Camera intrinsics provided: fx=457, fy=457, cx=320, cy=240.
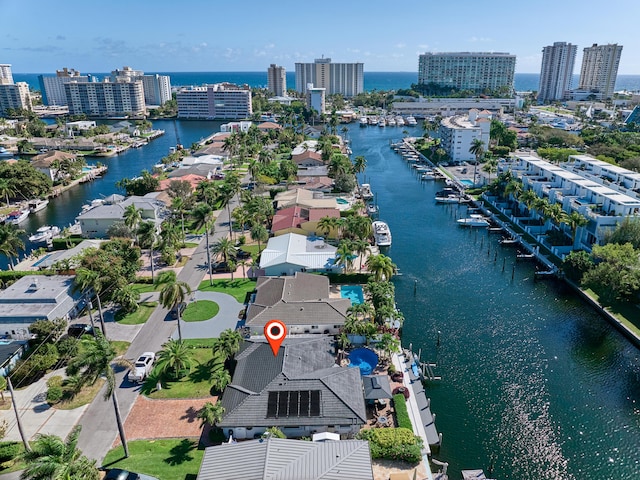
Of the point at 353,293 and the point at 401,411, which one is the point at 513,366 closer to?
the point at 401,411

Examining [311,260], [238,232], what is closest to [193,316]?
[311,260]

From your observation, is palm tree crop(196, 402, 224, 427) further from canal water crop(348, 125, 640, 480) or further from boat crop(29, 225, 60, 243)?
boat crop(29, 225, 60, 243)

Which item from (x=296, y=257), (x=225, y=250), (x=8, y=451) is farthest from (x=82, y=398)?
(x=296, y=257)

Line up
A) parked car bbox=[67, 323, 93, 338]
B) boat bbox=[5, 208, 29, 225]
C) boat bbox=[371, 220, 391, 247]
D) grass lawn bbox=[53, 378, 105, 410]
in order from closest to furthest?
grass lawn bbox=[53, 378, 105, 410]
parked car bbox=[67, 323, 93, 338]
boat bbox=[371, 220, 391, 247]
boat bbox=[5, 208, 29, 225]

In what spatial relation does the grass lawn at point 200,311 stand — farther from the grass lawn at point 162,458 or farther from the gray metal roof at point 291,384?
the grass lawn at point 162,458

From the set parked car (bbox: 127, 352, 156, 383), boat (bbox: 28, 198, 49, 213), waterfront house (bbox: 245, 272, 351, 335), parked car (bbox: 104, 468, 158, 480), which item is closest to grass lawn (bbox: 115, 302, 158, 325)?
parked car (bbox: 127, 352, 156, 383)

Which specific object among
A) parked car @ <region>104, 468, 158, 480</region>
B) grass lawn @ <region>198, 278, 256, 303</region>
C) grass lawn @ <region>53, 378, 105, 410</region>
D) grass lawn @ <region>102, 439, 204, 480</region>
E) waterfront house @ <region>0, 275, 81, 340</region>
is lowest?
grass lawn @ <region>53, 378, 105, 410</region>
